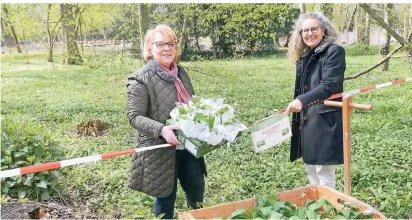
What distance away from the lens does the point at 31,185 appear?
333cm

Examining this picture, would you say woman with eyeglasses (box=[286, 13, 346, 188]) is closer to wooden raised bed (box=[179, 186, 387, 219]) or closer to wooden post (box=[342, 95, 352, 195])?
wooden post (box=[342, 95, 352, 195])

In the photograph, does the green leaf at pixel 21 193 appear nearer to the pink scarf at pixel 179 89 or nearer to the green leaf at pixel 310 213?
the pink scarf at pixel 179 89

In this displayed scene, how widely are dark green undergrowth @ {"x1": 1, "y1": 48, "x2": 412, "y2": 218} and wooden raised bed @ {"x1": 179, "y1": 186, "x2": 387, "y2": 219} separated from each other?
0.52 m

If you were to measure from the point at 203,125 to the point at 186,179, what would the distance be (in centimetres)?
56

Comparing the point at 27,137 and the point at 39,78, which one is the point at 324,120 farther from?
the point at 39,78

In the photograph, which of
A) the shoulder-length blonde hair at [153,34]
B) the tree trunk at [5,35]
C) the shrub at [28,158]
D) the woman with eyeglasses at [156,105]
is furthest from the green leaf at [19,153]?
the tree trunk at [5,35]

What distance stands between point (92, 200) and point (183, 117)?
179cm

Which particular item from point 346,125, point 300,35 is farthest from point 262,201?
point 300,35

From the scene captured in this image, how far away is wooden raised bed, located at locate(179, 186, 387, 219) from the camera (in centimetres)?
224

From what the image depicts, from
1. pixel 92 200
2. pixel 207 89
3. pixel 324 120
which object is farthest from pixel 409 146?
pixel 207 89

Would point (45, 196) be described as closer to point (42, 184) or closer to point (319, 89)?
point (42, 184)

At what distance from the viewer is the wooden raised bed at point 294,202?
7.34 feet

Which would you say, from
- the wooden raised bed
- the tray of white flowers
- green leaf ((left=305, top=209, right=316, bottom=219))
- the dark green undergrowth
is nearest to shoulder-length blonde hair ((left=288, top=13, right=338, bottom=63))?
the tray of white flowers

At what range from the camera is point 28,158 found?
A: 3324mm
